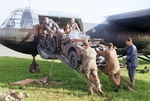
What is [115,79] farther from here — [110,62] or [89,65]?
[89,65]

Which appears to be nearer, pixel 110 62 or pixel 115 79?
pixel 110 62

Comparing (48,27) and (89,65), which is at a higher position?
(48,27)

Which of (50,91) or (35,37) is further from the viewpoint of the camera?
(35,37)

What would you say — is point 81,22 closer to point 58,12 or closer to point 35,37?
point 58,12

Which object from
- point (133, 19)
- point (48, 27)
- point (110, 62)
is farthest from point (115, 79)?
point (133, 19)

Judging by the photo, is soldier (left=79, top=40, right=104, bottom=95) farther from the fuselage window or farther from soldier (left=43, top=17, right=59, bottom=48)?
the fuselage window

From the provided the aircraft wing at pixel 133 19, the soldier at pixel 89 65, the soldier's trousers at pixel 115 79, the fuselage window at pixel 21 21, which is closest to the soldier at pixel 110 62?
the soldier's trousers at pixel 115 79

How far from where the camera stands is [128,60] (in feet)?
24.6

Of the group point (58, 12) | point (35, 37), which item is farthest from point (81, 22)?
point (35, 37)

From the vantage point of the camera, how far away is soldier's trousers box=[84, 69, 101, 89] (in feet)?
21.2

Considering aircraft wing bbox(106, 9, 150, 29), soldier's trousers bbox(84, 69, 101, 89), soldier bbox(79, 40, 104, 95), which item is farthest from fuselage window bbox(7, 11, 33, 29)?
aircraft wing bbox(106, 9, 150, 29)

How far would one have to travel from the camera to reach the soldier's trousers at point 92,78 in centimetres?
645

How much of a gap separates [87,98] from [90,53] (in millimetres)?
1434

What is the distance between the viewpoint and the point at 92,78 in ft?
22.0
